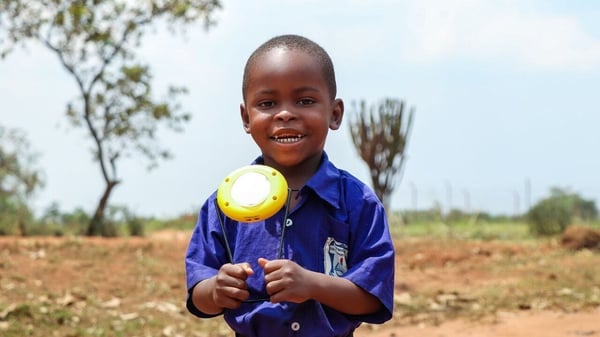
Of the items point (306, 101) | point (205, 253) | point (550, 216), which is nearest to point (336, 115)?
point (306, 101)

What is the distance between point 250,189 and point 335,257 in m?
0.35

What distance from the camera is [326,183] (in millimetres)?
2754

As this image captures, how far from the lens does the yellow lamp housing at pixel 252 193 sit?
2.55 m

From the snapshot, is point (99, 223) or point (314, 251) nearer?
point (314, 251)

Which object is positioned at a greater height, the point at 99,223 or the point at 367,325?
the point at 367,325

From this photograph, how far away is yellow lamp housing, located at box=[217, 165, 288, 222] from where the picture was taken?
2.55 metres

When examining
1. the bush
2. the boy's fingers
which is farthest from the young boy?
the bush

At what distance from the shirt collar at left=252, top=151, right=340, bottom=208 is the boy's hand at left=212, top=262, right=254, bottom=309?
35cm

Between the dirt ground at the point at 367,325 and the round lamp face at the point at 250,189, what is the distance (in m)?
4.46

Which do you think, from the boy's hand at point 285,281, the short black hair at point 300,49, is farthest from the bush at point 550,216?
the boy's hand at point 285,281

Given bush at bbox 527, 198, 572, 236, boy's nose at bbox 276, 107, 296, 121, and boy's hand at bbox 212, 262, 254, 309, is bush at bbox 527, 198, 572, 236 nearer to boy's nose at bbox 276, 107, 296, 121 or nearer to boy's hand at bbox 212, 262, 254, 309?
boy's nose at bbox 276, 107, 296, 121

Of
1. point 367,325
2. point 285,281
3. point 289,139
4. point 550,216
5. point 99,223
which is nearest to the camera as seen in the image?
point 285,281

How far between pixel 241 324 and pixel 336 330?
0.91ft

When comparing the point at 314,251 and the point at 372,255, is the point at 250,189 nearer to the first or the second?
the point at 314,251
